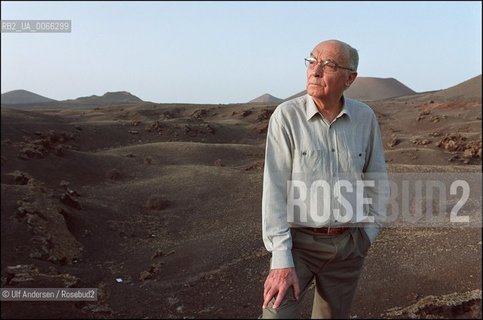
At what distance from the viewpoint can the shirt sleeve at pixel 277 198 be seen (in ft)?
7.28

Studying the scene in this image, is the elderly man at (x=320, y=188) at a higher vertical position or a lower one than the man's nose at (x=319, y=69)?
lower

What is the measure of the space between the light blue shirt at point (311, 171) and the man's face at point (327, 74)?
0.22ft

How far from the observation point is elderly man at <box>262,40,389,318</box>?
2238 mm

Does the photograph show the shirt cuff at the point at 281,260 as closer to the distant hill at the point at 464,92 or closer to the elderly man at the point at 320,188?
the elderly man at the point at 320,188

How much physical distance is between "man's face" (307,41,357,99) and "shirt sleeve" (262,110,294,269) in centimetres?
25

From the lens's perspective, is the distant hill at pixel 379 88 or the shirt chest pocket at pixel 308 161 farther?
the distant hill at pixel 379 88

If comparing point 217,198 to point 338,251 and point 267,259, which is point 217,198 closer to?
point 267,259

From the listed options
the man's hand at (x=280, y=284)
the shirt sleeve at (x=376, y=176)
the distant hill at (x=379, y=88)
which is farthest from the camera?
the distant hill at (x=379, y=88)

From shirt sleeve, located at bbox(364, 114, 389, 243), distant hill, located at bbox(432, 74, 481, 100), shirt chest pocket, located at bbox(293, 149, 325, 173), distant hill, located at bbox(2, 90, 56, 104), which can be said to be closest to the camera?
shirt chest pocket, located at bbox(293, 149, 325, 173)

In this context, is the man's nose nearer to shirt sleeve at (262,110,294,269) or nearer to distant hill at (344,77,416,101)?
shirt sleeve at (262,110,294,269)

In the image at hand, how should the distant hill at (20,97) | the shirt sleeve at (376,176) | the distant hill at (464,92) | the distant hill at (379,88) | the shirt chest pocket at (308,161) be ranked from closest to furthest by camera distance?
the shirt chest pocket at (308,161) < the shirt sleeve at (376,176) < the distant hill at (464,92) < the distant hill at (379,88) < the distant hill at (20,97)

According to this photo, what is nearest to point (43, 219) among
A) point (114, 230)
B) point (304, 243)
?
point (114, 230)

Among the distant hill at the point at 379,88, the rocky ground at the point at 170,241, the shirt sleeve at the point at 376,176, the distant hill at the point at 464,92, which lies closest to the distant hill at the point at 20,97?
the distant hill at the point at 379,88

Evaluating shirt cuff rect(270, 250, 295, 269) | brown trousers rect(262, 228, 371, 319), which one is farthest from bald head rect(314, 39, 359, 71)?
shirt cuff rect(270, 250, 295, 269)
